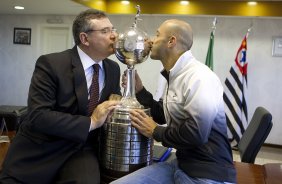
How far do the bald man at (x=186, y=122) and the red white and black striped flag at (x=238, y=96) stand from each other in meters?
3.62

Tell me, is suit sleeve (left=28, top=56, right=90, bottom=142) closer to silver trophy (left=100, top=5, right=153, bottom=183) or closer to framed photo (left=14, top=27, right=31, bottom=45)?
silver trophy (left=100, top=5, right=153, bottom=183)

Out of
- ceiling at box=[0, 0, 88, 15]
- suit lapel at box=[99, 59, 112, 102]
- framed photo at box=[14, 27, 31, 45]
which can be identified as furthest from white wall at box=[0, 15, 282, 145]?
suit lapel at box=[99, 59, 112, 102]

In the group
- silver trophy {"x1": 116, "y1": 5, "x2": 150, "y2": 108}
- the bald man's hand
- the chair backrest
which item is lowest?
the chair backrest

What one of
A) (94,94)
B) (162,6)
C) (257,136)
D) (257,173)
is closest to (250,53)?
(162,6)

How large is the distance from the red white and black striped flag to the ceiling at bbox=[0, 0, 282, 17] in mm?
493

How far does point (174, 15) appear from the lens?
5.41 metres

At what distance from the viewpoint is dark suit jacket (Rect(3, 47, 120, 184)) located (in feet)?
4.88

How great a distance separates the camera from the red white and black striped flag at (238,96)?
16.3 ft

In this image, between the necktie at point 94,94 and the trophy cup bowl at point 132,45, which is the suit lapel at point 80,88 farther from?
the trophy cup bowl at point 132,45

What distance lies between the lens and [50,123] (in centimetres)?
147

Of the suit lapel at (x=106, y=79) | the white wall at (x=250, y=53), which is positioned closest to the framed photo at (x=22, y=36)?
the white wall at (x=250, y=53)

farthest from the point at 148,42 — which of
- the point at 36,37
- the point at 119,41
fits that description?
the point at 36,37

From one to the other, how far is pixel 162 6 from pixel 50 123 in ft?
13.9

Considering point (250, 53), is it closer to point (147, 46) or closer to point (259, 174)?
point (259, 174)
